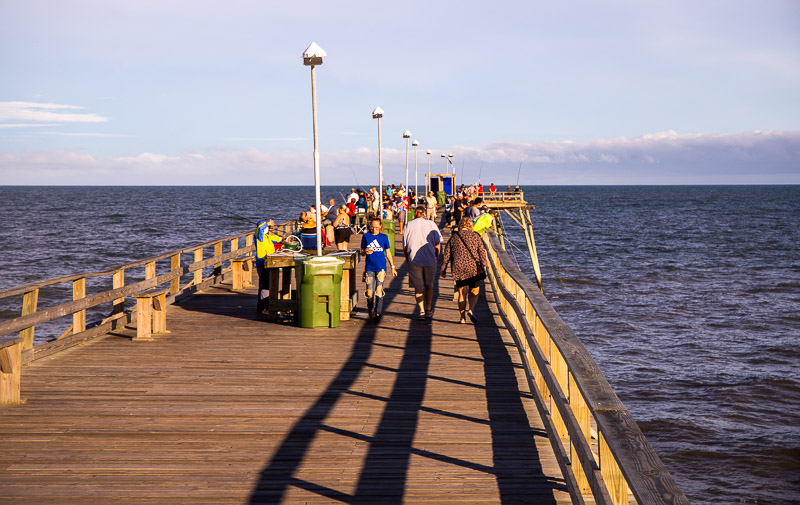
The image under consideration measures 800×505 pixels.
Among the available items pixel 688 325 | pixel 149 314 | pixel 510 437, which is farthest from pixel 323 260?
pixel 688 325

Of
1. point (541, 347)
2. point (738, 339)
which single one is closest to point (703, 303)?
point (738, 339)

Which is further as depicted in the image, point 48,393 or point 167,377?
point 167,377

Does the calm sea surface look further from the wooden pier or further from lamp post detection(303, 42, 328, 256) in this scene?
lamp post detection(303, 42, 328, 256)

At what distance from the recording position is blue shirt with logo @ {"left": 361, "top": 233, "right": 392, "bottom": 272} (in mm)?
11820

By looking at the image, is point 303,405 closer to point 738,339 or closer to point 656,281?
point 738,339

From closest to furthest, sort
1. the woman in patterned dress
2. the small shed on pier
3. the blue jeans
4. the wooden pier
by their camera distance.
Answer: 1. the wooden pier
2. the woman in patterned dress
3. the blue jeans
4. the small shed on pier

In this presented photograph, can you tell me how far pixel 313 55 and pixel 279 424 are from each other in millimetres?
5688

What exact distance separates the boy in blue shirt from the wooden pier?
4.01ft

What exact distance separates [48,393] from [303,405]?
2.65m

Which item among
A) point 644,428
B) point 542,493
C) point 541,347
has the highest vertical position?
point 541,347

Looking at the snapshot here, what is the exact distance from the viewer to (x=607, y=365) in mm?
19891

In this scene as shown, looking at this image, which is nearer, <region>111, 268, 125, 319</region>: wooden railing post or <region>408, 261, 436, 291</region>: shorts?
<region>111, 268, 125, 319</region>: wooden railing post

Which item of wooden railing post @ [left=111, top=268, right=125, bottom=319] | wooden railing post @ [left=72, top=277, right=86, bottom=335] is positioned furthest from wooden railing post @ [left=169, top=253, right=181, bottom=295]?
wooden railing post @ [left=72, top=277, right=86, bottom=335]

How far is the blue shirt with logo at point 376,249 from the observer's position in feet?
38.8
